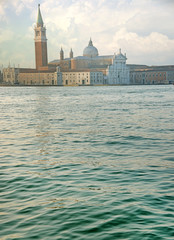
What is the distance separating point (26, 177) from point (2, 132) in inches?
217

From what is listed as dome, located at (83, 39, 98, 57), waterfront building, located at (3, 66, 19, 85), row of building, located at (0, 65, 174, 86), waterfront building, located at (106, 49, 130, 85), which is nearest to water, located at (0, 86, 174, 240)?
row of building, located at (0, 65, 174, 86)

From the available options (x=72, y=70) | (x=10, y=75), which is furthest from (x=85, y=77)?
(x=10, y=75)

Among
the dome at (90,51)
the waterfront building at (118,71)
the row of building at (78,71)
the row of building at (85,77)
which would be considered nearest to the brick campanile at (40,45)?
the row of building at (78,71)

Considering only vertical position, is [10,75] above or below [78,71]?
below

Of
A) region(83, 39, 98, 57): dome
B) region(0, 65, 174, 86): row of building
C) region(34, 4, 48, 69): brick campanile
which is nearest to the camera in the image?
region(0, 65, 174, 86): row of building

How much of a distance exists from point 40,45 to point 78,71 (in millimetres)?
16399

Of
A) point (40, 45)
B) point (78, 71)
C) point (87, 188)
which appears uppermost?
point (40, 45)

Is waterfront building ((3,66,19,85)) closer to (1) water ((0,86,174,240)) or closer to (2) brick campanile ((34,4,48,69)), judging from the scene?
(2) brick campanile ((34,4,48,69))

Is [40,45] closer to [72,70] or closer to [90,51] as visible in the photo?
[72,70]

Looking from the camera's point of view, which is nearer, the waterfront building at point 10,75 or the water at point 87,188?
the water at point 87,188

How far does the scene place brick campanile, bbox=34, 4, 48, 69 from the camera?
108m

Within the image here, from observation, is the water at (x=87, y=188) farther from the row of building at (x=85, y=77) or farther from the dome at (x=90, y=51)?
the dome at (x=90, y=51)

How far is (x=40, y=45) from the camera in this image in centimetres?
10825

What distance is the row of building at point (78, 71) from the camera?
336 ft
